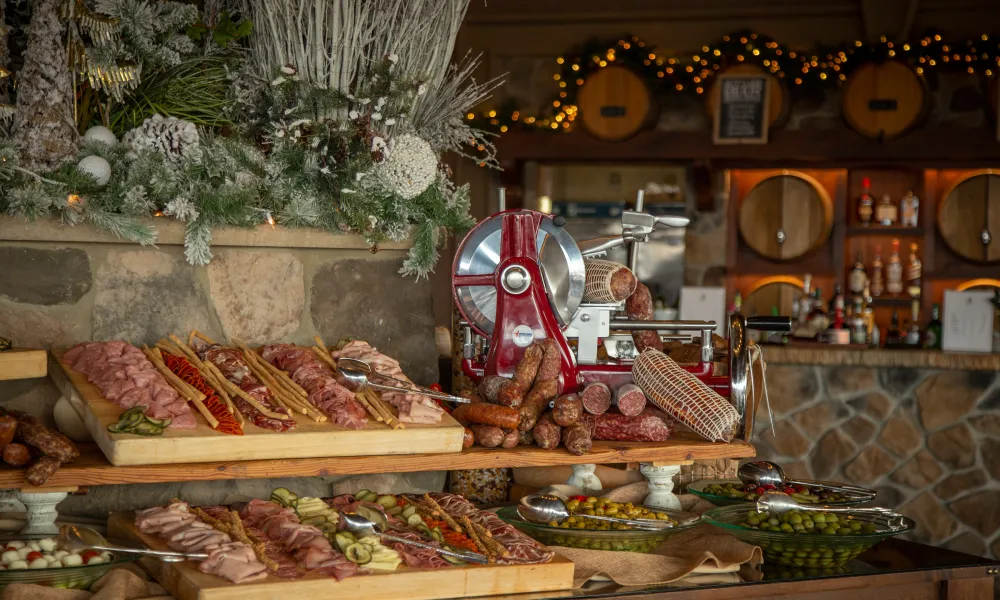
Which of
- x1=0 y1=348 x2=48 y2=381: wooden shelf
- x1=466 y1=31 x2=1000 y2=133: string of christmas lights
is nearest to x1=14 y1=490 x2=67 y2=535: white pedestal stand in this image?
x1=0 y1=348 x2=48 y2=381: wooden shelf

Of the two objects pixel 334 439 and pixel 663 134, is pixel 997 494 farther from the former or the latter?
pixel 334 439

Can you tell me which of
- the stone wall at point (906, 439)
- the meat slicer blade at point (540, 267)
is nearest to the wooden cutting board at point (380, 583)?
the meat slicer blade at point (540, 267)

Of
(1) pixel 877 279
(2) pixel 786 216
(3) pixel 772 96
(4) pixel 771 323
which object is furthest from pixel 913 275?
(4) pixel 771 323

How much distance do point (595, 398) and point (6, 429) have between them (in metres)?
1.47

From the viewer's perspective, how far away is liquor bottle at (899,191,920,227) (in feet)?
23.9

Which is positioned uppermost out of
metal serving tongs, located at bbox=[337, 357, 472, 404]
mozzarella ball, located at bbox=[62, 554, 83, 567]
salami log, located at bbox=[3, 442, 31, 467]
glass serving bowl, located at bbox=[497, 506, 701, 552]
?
metal serving tongs, located at bbox=[337, 357, 472, 404]

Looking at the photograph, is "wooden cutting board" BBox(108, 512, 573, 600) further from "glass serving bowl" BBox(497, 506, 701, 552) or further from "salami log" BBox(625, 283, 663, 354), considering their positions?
"salami log" BBox(625, 283, 663, 354)

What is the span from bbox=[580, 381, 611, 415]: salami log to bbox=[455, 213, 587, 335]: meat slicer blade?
0.20 metres

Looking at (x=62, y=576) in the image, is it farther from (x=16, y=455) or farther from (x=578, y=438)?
(x=578, y=438)

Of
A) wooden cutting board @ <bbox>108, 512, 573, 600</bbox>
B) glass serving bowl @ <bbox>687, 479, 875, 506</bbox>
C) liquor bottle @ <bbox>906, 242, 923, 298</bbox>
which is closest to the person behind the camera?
wooden cutting board @ <bbox>108, 512, 573, 600</bbox>

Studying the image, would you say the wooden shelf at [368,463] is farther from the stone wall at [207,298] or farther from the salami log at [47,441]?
the stone wall at [207,298]

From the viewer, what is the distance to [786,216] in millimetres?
7422

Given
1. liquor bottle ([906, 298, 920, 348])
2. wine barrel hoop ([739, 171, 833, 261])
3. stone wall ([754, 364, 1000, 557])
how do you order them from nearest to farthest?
stone wall ([754, 364, 1000, 557]) < liquor bottle ([906, 298, 920, 348]) < wine barrel hoop ([739, 171, 833, 261])

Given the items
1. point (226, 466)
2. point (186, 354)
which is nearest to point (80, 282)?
point (186, 354)
